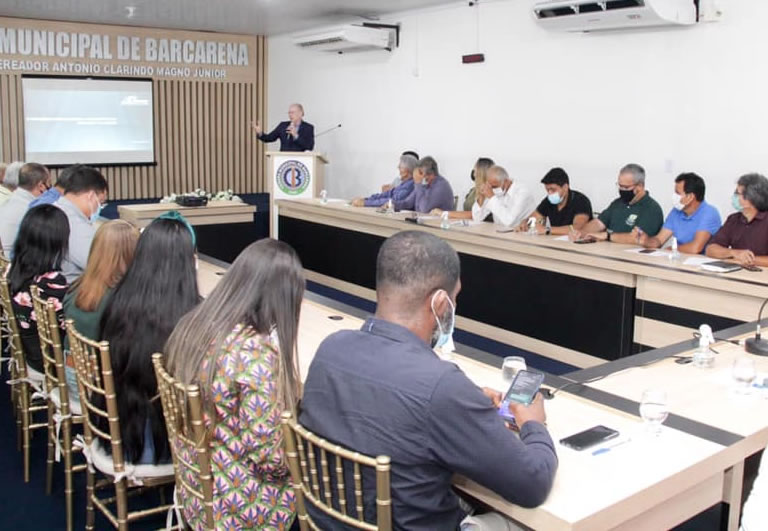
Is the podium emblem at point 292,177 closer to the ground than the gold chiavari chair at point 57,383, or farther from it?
farther from it

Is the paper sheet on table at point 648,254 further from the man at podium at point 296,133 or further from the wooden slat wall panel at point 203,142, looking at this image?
the wooden slat wall panel at point 203,142

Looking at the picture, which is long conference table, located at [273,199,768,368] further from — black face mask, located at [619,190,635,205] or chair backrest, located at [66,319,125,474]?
chair backrest, located at [66,319,125,474]

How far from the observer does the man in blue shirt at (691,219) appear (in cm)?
520

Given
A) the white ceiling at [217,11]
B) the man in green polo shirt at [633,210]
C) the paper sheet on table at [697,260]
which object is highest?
the white ceiling at [217,11]

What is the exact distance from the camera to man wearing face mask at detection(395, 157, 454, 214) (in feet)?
23.8

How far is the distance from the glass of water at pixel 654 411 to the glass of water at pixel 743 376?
0.50 m

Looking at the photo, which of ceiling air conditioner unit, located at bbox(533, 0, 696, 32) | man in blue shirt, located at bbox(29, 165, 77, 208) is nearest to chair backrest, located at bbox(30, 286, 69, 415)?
man in blue shirt, located at bbox(29, 165, 77, 208)

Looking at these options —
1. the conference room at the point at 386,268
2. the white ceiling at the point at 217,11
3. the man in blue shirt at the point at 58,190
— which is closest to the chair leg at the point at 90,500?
the conference room at the point at 386,268

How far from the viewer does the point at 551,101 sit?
24.8 feet

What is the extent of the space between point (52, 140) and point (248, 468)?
10178mm

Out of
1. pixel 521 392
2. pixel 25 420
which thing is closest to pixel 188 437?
pixel 521 392

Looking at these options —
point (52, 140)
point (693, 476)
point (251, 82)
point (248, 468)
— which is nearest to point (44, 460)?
point (248, 468)

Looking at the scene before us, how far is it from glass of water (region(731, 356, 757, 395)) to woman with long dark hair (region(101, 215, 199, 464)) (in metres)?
1.75

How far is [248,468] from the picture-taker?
2100 mm
